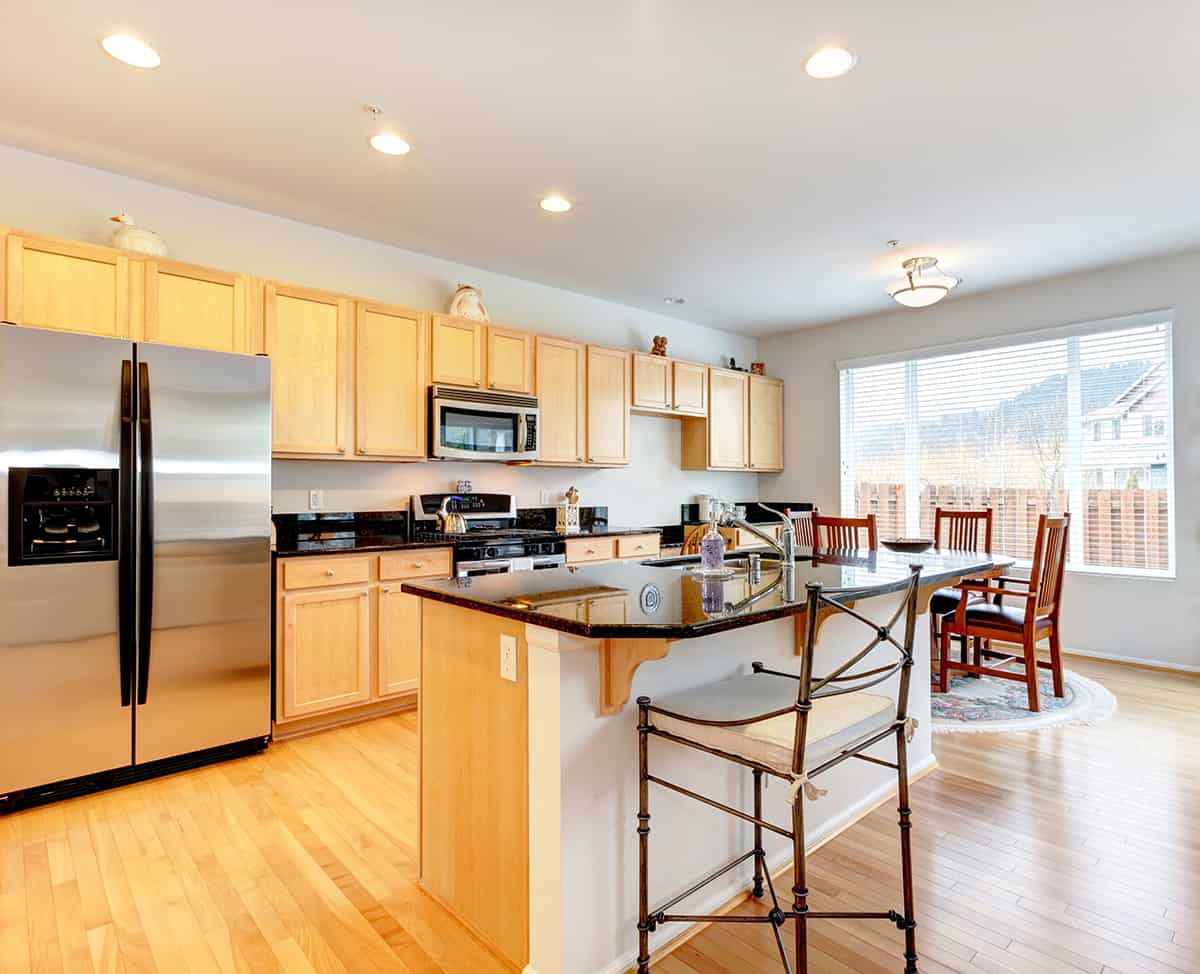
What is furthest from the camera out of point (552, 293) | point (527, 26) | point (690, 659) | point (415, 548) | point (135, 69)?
point (552, 293)

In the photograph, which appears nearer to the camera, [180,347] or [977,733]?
[180,347]

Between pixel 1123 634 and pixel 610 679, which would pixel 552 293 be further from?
pixel 1123 634

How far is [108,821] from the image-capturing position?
253 cm

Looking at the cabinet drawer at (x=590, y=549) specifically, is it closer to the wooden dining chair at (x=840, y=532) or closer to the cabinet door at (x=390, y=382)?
the cabinet door at (x=390, y=382)

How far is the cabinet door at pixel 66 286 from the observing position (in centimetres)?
273

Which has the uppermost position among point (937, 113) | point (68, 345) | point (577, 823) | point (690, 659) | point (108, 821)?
point (937, 113)

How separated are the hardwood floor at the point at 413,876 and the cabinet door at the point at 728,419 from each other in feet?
11.0

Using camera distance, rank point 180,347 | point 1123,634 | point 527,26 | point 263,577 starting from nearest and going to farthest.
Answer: point 527,26 < point 180,347 < point 263,577 < point 1123,634

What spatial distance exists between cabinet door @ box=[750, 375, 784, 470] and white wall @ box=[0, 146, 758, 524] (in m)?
0.46

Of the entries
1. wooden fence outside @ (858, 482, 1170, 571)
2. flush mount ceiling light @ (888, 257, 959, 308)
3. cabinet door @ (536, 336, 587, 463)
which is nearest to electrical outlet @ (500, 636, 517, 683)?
cabinet door @ (536, 336, 587, 463)

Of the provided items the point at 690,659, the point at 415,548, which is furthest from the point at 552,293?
the point at 690,659

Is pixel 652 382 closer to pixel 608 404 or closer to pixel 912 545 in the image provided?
pixel 608 404

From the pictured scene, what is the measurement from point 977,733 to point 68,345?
4.40 meters

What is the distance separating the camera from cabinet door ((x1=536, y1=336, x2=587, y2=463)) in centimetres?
472
